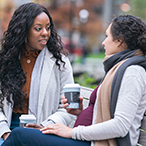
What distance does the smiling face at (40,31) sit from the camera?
3402 mm

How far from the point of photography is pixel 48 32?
346cm

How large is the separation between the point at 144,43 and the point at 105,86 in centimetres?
53

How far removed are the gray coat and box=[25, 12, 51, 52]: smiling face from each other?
0.18m

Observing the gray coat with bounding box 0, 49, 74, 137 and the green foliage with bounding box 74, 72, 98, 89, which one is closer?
the gray coat with bounding box 0, 49, 74, 137

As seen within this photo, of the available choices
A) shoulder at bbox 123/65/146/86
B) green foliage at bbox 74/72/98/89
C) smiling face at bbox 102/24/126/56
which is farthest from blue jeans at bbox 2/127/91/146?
green foliage at bbox 74/72/98/89

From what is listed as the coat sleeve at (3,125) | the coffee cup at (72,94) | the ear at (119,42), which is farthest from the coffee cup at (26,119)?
the ear at (119,42)

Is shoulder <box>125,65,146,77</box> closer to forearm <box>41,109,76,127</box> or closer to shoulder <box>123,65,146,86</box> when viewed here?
shoulder <box>123,65,146,86</box>

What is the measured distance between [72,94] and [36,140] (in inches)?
20.1

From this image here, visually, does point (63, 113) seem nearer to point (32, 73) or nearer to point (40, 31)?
point (32, 73)

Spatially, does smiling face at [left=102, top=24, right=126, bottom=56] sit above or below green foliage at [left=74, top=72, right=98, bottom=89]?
above

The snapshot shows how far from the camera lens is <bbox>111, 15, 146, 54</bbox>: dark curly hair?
2.65 metres

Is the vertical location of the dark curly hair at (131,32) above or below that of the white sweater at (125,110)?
above

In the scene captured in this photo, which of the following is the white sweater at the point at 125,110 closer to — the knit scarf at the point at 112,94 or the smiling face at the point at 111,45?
the knit scarf at the point at 112,94

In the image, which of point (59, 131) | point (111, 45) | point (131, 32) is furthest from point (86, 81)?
point (59, 131)
